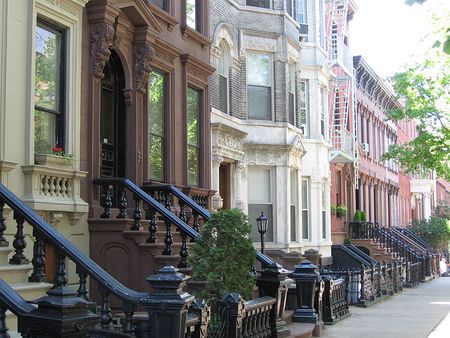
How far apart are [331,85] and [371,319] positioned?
1502 centimetres

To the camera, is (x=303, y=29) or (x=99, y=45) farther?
(x=303, y=29)

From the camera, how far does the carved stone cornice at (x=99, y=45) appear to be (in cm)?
1070

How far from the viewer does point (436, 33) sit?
2630 cm

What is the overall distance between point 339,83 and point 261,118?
31.8ft

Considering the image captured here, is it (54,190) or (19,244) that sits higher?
(54,190)

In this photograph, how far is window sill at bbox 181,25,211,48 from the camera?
14545mm

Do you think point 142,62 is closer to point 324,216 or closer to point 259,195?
point 259,195

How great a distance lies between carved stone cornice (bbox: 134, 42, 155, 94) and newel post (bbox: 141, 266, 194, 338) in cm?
646

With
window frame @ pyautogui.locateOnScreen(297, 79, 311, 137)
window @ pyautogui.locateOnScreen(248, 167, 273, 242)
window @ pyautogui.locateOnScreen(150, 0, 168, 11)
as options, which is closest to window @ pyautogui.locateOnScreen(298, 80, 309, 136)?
window frame @ pyautogui.locateOnScreen(297, 79, 311, 137)

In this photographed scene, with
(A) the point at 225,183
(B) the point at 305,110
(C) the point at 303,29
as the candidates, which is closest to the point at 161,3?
(A) the point at 225,183

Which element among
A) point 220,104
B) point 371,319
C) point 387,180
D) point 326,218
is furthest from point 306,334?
point 387,180

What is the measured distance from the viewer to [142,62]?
12219mm

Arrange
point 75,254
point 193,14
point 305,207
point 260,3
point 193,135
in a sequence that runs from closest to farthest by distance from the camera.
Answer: point 75,254, point 193,135, point 193,14, point 260,3, point 305,207

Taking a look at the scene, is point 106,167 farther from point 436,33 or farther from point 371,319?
point 436,33
